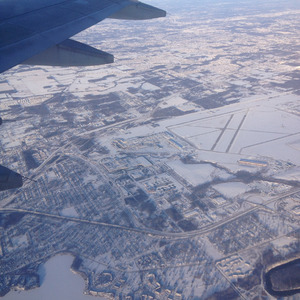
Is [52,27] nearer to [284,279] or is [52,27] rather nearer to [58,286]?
[58,286]

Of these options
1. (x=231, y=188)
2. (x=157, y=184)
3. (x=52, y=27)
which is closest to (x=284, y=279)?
(x=231, y=188)

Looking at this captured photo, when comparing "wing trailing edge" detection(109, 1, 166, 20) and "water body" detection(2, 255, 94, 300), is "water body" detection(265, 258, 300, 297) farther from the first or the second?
"wing trailing edge" detection(109, 1, 166, 20)

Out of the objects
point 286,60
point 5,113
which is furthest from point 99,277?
point 286,60

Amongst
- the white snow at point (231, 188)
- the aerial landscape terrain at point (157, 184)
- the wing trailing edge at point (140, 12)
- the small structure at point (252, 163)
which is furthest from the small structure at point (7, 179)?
the small structure at point (252, 163)

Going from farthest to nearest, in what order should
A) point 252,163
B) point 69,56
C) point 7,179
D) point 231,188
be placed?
point 252,163 < point 231,188 < point 69,56 < point 7,179

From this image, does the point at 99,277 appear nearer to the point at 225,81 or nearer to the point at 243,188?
the point at 243,188

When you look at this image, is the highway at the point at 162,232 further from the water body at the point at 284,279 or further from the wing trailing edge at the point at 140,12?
the wing trailing edge at the point at 140,12
